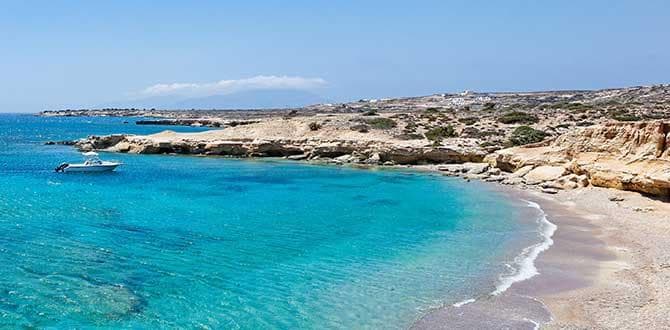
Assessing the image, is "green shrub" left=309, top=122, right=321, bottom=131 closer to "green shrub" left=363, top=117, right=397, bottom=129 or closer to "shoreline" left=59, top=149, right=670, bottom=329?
"green shrub" left=363, top=117, right=397, bottom=129

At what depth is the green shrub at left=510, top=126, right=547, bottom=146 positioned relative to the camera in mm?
57094

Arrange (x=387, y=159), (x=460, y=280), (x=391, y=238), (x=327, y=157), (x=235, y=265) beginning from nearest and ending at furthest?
(x=460, y=280), (x=235, y=265), (x=391, y=238), (x=387, y=159), (x=327, y=157)

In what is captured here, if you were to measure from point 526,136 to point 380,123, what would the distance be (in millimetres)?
17885

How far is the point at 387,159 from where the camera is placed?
5731 centimetres

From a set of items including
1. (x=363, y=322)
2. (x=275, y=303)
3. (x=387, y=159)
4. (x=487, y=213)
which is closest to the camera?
(x=363, y=322)

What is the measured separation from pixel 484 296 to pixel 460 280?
1.52 m

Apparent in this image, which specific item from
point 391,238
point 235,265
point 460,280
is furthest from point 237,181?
point 460,280

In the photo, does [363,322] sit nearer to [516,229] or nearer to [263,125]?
[516,229]

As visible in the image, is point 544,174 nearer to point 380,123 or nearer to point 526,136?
point 526,136

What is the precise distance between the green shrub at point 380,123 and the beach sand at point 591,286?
40.9 m

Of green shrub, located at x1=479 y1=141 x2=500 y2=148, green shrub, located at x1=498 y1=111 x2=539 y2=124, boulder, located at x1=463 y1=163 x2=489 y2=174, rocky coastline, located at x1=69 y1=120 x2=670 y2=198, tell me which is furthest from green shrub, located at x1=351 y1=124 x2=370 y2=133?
boulder, located at x1=463 y1=163 x2=489 y2=174

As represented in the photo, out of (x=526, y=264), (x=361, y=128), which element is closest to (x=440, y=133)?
(x=361, y=128)

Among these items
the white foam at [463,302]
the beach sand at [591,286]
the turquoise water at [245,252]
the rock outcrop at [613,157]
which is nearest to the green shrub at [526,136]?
the rock outcrop at [613,157]

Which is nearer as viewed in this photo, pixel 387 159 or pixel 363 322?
pixel 363 322
